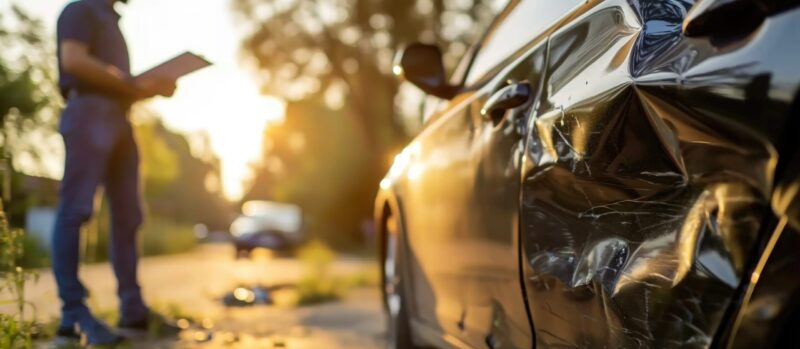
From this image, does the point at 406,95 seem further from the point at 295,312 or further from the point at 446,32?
the point at 295,312

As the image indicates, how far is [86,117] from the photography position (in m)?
4.57

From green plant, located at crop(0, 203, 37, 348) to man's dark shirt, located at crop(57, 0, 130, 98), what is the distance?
1.37 m

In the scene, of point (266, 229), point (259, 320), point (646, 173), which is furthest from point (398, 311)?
point (266, 229)

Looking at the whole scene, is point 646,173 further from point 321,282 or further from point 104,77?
point 321,282

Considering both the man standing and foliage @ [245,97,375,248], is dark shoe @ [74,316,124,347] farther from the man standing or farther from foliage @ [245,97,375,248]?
foliage @ [245,97,375,248]

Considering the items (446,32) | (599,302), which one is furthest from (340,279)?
(446,32)

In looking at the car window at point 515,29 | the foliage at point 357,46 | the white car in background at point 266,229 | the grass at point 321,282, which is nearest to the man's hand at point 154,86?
the car window at point 515,29

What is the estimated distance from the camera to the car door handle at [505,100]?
2750mm

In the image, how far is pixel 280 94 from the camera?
3212 cm

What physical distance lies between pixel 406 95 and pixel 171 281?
21066 millimetres

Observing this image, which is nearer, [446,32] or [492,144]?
[492,144]

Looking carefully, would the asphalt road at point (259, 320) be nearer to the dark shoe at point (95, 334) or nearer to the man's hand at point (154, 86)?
the dark shoe at point (95, 334)

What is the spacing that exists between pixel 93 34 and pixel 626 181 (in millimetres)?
3501

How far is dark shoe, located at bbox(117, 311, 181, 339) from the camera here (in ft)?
16.6
